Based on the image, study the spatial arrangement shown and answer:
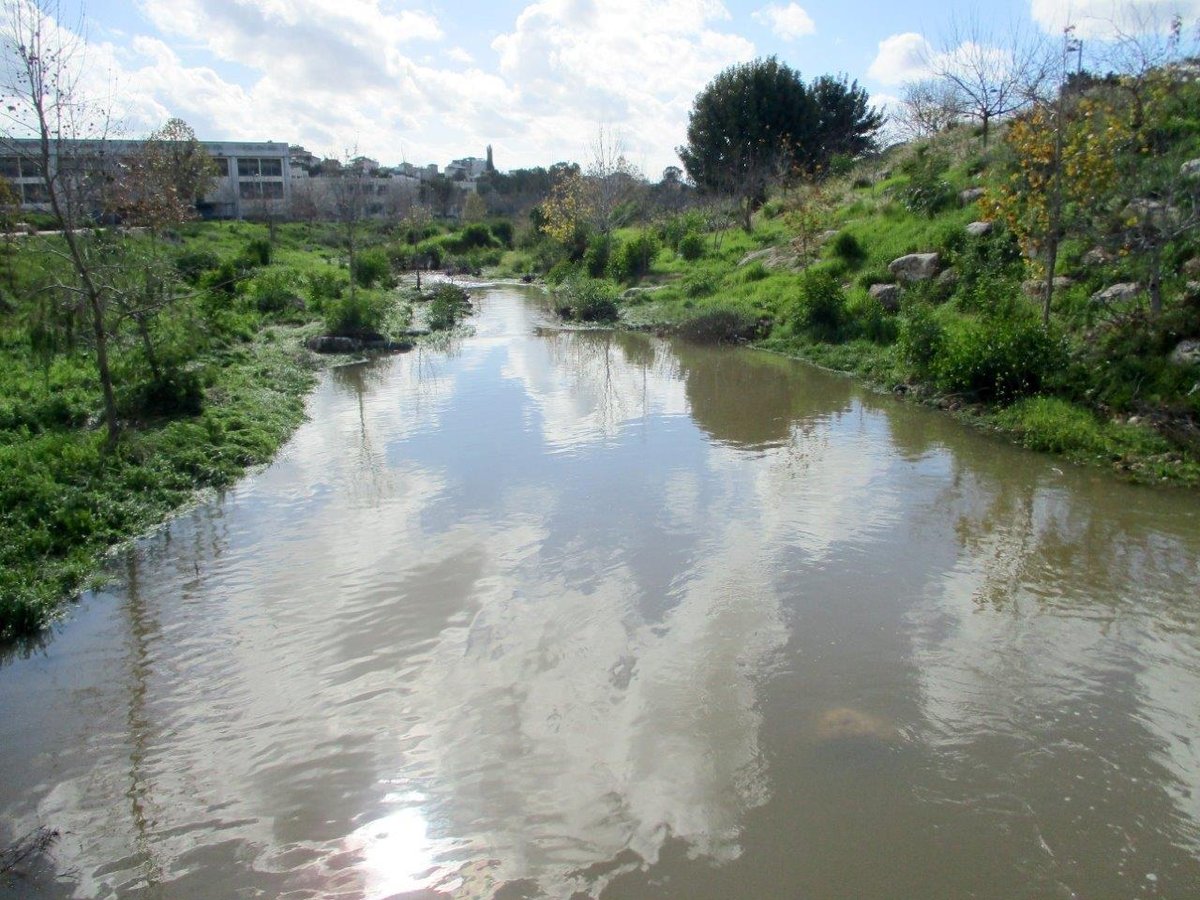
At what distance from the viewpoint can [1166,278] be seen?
13789 millimetres

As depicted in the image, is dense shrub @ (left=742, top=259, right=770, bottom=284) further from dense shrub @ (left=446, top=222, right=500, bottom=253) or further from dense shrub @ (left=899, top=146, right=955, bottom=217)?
dense shrub @ (left=446, top=222, right=500, bottom=253)

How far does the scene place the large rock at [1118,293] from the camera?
14027 millimetres

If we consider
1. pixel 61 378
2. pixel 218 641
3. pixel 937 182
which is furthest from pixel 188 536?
pixel 937 182

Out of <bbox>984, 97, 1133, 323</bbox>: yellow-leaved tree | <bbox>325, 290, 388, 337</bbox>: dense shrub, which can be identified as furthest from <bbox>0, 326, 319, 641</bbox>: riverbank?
<bbox>984, 97, 1133, 323</bbox>: yellow-leaved tree

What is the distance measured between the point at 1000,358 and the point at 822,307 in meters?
7.29

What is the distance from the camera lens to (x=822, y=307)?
823 inches

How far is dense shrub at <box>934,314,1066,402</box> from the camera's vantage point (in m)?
13.6

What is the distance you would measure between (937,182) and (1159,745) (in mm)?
20420

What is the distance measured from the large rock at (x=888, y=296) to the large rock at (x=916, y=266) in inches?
17.3

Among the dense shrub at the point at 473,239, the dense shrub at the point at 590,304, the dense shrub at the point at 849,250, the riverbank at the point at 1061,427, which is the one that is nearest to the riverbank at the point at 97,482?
the riverbank at the point at 1061,427

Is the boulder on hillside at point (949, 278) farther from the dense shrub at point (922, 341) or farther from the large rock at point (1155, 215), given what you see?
the large rock at point (1155, 215)

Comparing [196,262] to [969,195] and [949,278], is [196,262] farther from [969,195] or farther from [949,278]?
[969,195]

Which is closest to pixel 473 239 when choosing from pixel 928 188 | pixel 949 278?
pixel 928 188

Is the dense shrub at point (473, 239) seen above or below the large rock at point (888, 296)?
above
